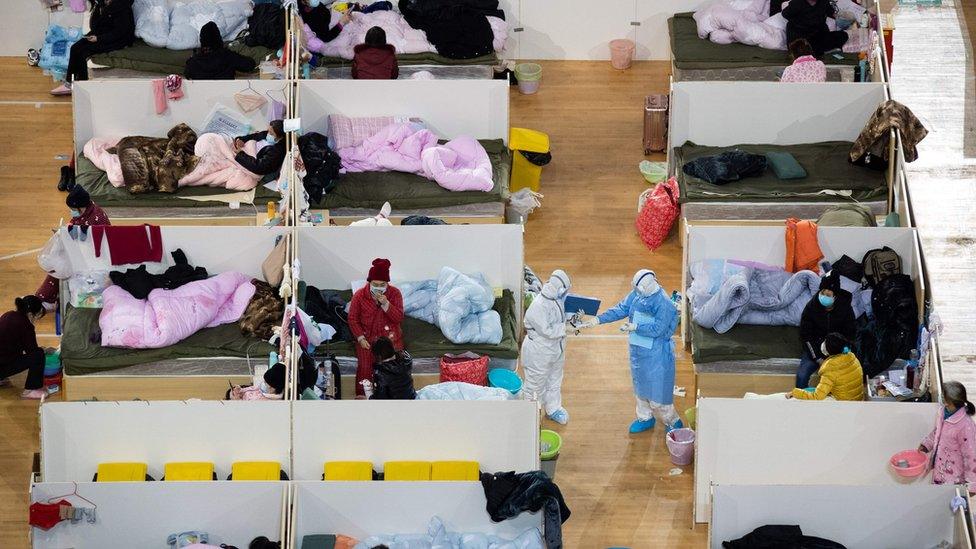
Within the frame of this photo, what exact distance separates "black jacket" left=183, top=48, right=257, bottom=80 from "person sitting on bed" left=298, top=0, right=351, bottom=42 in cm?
56

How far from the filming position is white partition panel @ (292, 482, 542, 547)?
814 centimetres

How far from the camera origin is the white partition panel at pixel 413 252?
33.0ft

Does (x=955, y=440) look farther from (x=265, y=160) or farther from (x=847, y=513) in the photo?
(x=265, y=160)

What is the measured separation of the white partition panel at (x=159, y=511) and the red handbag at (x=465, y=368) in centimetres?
164

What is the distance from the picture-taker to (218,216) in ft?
36.4

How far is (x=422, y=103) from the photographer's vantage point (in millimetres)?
11680

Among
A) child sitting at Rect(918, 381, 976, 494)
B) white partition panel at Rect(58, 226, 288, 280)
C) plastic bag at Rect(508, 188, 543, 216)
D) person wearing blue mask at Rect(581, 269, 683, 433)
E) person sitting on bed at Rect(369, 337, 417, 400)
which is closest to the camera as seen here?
child sitting at Rect(918, 381, 976, 494)

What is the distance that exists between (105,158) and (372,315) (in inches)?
117

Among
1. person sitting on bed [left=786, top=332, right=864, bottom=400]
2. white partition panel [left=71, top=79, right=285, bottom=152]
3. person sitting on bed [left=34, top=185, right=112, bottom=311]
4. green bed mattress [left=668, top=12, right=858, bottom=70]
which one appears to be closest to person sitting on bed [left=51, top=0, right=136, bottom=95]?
white partition panel [left=71, top=79, right=285, bottom=152]

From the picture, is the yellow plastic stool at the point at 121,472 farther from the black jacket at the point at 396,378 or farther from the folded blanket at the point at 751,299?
the folded blanket at the point at 751,299

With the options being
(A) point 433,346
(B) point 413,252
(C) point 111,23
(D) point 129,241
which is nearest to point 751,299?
(A) point 433,346

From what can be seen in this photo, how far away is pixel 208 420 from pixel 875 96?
222 inches

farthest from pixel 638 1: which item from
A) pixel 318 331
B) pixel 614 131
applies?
pixel 318 331

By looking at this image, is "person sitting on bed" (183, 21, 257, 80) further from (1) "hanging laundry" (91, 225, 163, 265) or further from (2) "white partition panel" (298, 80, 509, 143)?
(1) "hanging laundry" (91, 225, 163, 265)
